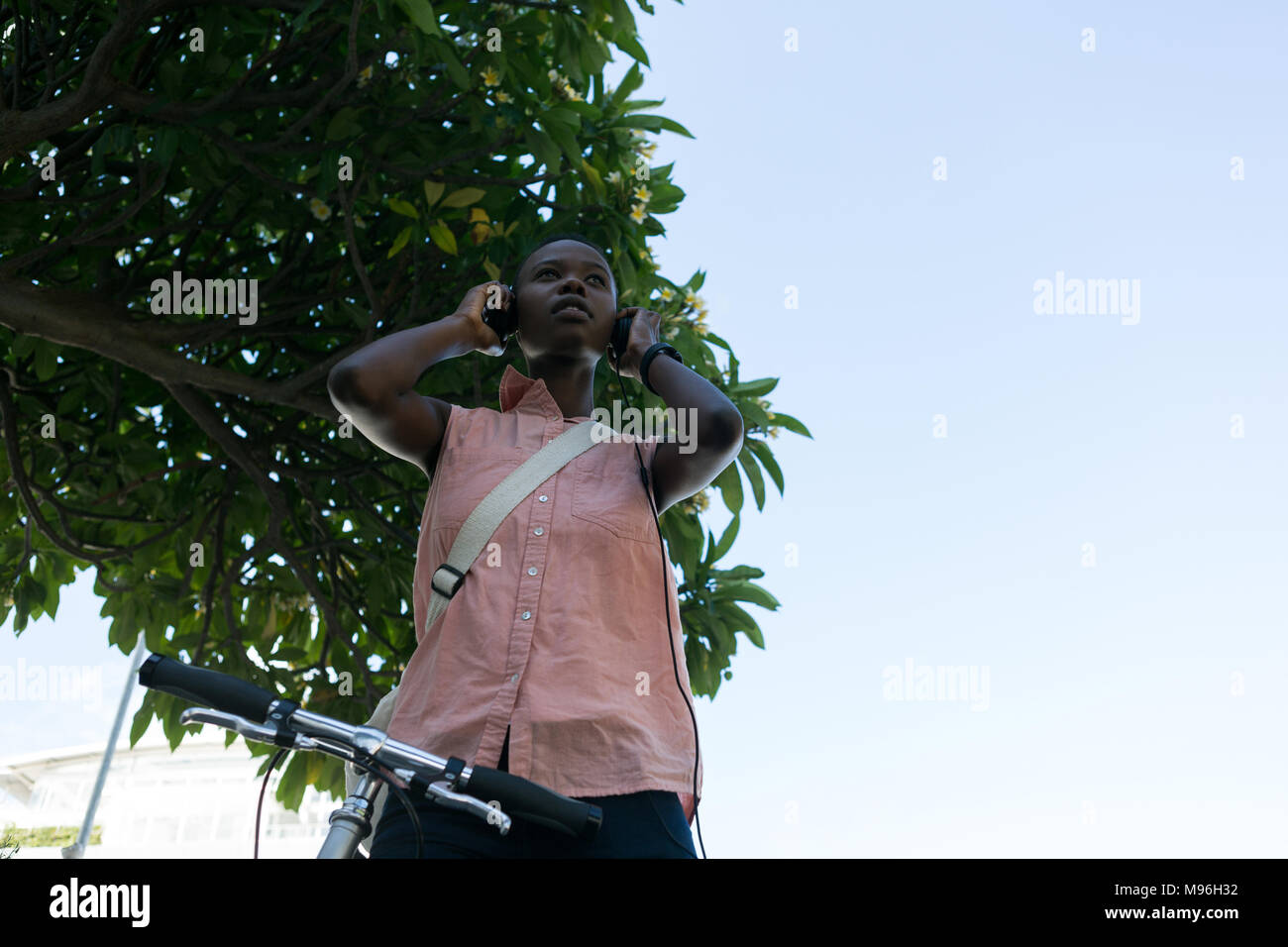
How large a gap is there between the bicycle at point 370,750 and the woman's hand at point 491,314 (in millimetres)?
1235

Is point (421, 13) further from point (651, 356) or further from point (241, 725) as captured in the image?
point (241, 725)

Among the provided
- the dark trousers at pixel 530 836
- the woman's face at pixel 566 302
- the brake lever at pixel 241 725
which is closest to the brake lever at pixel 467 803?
the brake lever at pixel 241 725

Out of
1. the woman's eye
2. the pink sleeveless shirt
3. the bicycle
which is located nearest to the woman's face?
the woman's eye

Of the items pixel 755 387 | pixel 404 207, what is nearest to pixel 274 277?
pixel 404 207

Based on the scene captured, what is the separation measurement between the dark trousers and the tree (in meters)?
2.25

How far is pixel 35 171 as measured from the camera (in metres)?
4.44

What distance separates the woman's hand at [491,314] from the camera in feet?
8.54

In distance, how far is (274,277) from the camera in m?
4.61

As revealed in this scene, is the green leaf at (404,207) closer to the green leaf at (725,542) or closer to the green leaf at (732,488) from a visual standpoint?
the green leaf at (732,488)

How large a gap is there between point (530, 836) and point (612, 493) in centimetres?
73

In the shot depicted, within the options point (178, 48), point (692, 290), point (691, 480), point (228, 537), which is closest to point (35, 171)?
point (178, 48)

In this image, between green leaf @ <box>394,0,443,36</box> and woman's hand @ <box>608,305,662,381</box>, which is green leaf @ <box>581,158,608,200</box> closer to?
green leaf @ <box>394,0,443,36</box>

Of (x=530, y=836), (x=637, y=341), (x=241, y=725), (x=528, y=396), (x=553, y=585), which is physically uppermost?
(x=637, y=341)

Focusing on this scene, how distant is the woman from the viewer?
1948 mm
